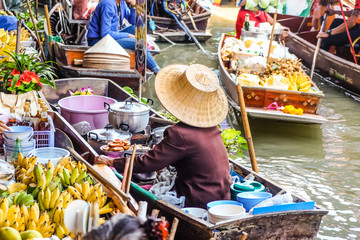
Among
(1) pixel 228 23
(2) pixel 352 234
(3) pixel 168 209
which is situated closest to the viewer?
(3) pixel 168 209

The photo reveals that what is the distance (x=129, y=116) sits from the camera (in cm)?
433

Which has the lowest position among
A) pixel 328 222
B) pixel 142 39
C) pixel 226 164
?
pixel 328 222

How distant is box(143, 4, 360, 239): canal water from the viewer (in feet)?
16.1

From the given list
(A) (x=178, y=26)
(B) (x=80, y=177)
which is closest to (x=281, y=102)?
(B) (x=80, y=177)

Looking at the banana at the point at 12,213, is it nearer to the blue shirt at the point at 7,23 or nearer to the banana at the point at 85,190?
the banana at the point at 85,190

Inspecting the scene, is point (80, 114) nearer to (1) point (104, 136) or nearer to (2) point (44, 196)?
(1) point (104, 136)

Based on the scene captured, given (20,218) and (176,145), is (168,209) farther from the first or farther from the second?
(20,218)

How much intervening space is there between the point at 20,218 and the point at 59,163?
31.7 inches

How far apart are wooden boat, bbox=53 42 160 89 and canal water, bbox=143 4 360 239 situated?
5.22 ft

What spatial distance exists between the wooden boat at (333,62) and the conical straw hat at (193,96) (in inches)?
249

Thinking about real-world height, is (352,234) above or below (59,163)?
below

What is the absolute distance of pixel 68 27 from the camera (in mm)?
8688

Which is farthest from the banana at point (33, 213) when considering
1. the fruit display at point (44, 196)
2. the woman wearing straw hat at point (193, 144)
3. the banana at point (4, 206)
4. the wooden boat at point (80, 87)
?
the wooden boat at point (80, 87)

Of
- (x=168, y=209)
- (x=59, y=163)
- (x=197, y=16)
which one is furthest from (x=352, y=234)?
(x=197, y=16)
